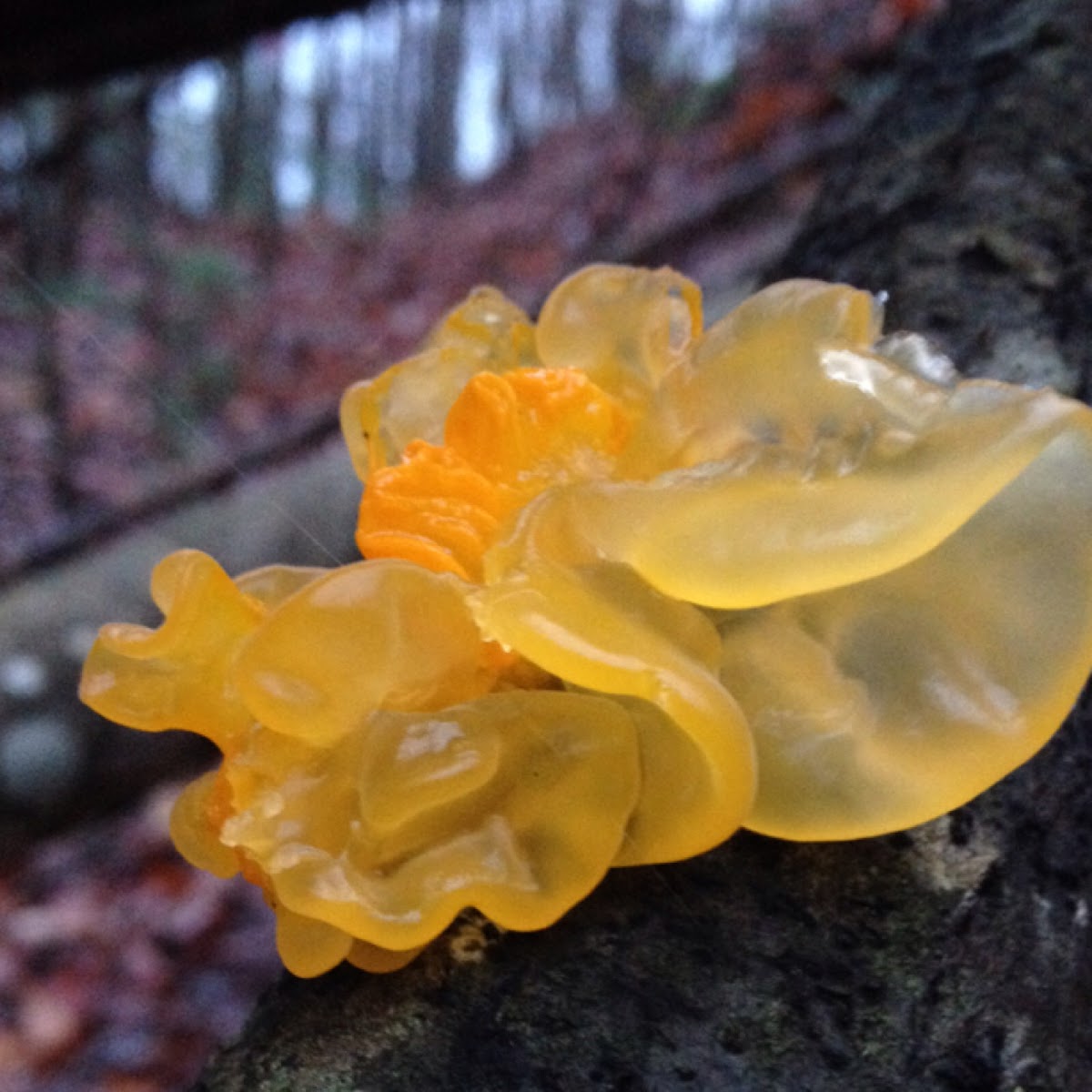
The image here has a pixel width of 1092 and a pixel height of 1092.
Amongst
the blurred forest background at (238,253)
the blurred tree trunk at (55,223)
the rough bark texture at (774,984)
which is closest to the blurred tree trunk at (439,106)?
the blurred forest background at (238,253)

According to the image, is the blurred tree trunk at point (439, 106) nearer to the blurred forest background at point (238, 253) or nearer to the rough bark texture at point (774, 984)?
the blurred forest background at point (238, 253)

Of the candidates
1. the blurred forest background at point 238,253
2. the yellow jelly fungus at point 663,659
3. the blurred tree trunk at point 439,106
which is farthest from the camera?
Answer: the blurred tree trunk at point 439,106

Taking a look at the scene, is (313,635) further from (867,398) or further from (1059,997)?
(1059,997)

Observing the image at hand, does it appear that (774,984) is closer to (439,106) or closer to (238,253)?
(238,253)

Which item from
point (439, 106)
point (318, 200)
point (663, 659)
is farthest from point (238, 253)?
point (663, 659)

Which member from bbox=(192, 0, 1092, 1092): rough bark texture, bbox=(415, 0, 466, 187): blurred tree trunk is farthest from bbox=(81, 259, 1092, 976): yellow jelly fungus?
bbox=(415, 0, 466, 187): blurred tree trunk

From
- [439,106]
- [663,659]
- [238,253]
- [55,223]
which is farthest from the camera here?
[439,106]
